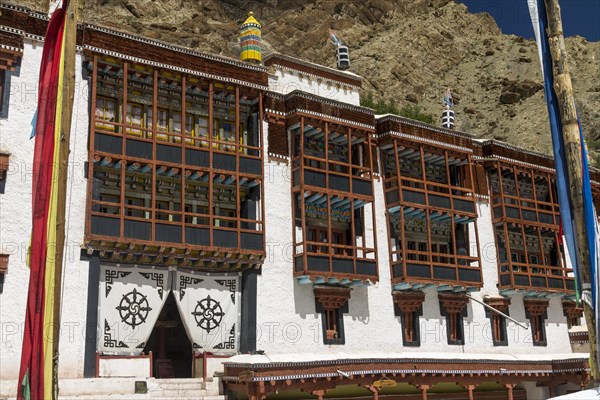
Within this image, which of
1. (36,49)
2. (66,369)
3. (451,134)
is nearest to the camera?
(66,369)

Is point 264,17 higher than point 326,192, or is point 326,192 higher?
point 264,17

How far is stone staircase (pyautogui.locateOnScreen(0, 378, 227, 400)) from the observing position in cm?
2145

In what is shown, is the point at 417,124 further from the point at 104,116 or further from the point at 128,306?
the point at 128,306

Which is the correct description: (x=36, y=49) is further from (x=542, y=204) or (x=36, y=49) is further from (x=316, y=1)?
(x=316, y=1)

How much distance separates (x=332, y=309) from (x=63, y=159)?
18.5 m

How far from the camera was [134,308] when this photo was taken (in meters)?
24.5

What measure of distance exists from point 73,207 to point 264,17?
216 feet

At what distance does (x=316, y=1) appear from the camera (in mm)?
86562

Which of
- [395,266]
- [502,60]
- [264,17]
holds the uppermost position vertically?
[264,17]

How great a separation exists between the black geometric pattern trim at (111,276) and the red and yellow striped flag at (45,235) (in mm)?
11586

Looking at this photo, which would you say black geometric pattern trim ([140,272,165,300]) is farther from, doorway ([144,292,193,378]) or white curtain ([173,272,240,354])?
doorway ([144,292,193,378])

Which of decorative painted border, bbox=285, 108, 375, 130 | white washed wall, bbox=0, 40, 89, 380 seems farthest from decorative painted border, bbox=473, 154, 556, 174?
white washed wall, bbox=0, 40, 89, 380

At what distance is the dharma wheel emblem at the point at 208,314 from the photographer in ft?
85.3

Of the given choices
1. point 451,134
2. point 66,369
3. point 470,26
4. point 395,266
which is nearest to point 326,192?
point 395,266
